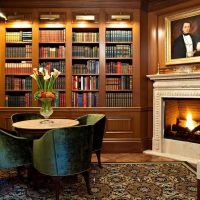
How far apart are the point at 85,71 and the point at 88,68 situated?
0.08m

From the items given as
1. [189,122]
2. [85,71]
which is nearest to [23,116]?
[85,71]

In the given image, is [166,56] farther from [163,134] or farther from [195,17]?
[163,134]

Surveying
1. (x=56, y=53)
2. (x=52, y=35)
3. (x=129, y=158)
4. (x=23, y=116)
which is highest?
(x=52, y=35)

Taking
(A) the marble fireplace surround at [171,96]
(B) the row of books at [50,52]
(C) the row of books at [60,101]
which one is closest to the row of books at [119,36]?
(A) the marble fireplace surround at [171,96]

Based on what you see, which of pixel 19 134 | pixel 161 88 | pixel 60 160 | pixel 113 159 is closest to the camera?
pixel 60 160

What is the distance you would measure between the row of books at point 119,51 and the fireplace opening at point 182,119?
1.08 meters

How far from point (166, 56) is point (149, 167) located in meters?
2.04

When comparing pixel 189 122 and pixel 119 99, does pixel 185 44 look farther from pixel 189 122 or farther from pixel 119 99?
pixel 119 99

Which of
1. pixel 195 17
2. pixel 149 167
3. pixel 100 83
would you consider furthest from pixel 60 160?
pixel 195 17

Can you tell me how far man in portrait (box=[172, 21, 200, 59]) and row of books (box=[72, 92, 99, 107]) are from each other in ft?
5.23

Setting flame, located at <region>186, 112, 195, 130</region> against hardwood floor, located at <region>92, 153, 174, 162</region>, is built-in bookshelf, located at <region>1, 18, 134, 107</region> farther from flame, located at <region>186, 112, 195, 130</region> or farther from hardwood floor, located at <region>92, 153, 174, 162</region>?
flame, located at <region>186, 112, 195, 130</region>

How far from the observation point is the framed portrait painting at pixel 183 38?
4359mm

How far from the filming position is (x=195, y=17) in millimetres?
4359

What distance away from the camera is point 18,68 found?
4.79 meters
